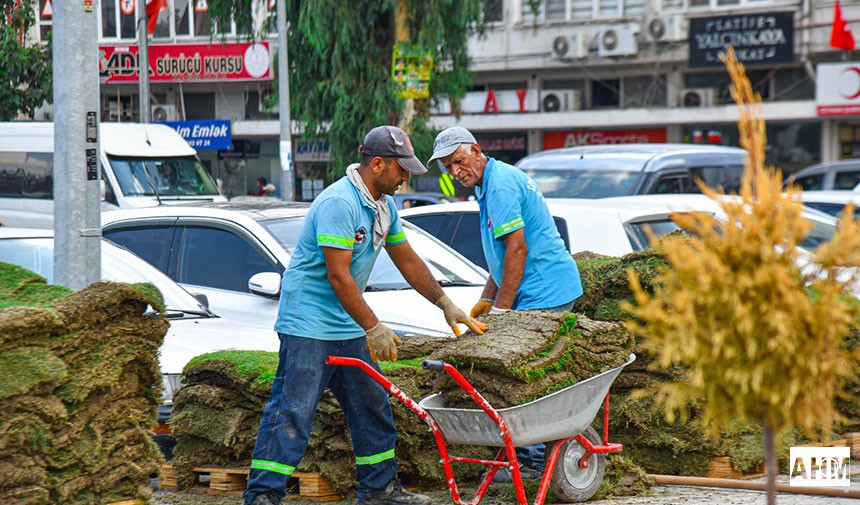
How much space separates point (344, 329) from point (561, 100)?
3028 cm

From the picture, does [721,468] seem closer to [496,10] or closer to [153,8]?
[153,8]

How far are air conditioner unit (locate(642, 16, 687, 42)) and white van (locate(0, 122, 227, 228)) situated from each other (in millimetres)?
17609

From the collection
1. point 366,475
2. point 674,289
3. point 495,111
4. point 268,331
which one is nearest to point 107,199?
point 268,331

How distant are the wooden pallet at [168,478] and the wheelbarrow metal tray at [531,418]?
1.76 meters

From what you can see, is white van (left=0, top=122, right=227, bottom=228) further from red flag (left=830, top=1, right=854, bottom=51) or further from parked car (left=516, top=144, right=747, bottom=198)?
red flag (left=830, top=1, right=854, bottom=51)

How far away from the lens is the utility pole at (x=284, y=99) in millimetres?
23078

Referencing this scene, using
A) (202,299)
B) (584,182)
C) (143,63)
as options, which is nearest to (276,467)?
(202,299)

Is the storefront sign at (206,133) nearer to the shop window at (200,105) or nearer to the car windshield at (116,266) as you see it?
the shop window at (200,105)

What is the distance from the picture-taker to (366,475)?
591cm

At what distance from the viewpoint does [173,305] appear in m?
7.97

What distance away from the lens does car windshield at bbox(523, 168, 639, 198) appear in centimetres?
1510

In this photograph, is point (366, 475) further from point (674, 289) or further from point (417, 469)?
point (674, 289)

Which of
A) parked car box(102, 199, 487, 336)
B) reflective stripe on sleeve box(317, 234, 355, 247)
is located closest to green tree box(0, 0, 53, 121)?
parked car box(102, 199, 487, 336)

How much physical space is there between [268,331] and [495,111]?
2882 cm
